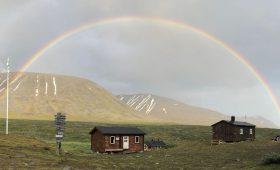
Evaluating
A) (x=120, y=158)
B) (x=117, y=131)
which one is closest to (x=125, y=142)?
(x=117, y=131)

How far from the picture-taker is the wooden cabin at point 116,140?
69500 millimetres

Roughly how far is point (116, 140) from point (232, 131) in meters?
27.3

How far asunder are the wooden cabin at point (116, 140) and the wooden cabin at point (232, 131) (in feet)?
64.1

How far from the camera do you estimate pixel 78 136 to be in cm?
10650

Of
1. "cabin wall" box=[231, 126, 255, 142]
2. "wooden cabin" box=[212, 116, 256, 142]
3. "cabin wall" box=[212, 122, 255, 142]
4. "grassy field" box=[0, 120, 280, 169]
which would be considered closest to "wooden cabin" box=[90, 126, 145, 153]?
"grassy field" box=[0, 120, 280, 169]

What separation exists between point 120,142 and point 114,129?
2.82m

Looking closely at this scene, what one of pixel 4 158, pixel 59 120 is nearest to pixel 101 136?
pixel 59 120

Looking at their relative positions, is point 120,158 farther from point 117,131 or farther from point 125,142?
point 117,131

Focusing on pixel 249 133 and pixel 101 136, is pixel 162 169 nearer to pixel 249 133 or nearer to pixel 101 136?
pixel 101 136

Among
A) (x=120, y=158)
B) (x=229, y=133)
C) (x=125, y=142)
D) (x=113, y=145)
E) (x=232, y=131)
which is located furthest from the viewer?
(x=229, y=133)

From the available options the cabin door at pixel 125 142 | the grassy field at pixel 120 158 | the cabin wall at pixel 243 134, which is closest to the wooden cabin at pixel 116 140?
the cabin door at pixel 125 142

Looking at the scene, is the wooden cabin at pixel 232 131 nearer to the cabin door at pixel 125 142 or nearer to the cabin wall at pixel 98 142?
the cabin door at pixel 125 142

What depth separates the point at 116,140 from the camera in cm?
7094

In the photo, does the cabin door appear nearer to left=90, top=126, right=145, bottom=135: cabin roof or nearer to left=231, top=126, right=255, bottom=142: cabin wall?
left=90, top=126, right=145, bottom=135: cabin roof
